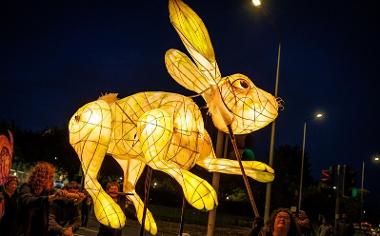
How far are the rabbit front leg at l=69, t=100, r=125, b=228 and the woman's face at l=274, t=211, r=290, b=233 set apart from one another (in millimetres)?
2364

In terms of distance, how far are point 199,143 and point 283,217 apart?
205 cm

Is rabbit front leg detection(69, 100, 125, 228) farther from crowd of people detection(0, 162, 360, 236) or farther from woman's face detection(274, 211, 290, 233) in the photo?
woman's face detection(274, 211, 290, 233)

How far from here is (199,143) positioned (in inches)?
225

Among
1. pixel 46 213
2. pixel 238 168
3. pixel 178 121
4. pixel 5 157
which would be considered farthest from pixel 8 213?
pixel 238 168

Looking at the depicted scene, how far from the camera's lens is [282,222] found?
12.7 feet

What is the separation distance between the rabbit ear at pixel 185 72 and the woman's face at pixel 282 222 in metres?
2.33

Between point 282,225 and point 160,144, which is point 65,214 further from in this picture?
point 282,225

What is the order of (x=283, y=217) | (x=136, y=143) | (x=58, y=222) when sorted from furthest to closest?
(x=136, y=143)
(x=58, y=222)
(x=283, y=217)

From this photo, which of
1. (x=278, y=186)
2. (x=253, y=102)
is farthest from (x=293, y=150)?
(x=253, y=102)

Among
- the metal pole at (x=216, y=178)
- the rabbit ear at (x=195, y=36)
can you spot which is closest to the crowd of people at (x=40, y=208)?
the rabbit ear at (x=195, y=36)

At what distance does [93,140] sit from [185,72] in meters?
1.55

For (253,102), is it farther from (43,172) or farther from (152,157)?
(43,172)

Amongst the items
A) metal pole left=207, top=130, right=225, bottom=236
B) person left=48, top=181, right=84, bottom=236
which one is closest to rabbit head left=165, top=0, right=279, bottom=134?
metal pole left=207, top=130, right=225, bottom=236

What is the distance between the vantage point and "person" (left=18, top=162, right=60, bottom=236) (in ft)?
14.2
